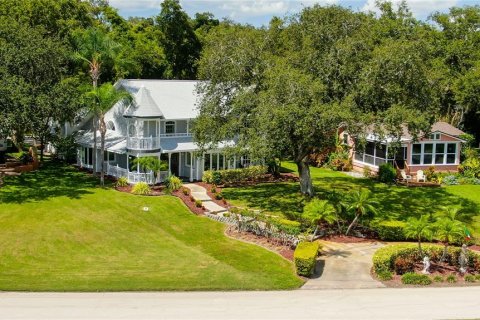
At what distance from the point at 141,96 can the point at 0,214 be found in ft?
46.6

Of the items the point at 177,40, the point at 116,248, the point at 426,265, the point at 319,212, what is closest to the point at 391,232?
the point at 426,265

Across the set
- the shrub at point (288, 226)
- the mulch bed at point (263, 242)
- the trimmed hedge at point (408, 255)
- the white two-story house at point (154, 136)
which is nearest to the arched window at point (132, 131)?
the white two-story house at point (154, 136)

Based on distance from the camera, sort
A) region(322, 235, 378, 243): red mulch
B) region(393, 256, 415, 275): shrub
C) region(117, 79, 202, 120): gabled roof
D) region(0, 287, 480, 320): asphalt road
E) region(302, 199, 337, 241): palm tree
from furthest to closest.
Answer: region(117, 79, 202, 120): gabled roof < region(322, 235, 378, 243): red mulch < region(302, 199, 337, 241): palm tree < region(393, 256, 415, 275): shrub < region(0, 287, 480, 320): asphalt road

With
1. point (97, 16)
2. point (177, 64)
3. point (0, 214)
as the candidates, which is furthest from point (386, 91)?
point (97, 16)

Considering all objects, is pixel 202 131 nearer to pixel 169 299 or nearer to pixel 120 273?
pixel 120 273

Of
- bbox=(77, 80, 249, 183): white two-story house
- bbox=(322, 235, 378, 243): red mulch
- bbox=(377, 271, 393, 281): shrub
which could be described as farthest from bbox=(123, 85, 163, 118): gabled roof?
bbox=(377, 271, 393, 281): shrub

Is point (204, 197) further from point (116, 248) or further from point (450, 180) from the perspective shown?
point (450, 180)

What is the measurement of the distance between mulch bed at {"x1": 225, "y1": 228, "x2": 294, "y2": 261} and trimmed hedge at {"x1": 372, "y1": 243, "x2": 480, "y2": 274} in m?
4.04

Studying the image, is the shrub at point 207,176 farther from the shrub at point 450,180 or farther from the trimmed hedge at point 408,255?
the shrub at point 450,180

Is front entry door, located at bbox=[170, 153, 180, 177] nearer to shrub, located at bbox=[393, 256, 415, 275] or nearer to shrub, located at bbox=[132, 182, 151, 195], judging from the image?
shrub, located at bbox=[132, 182, 151, 195]

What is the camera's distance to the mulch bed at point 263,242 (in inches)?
1028

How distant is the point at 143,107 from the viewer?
39.8 m

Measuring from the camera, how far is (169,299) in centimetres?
2055

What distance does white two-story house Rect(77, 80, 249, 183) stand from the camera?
131ft
